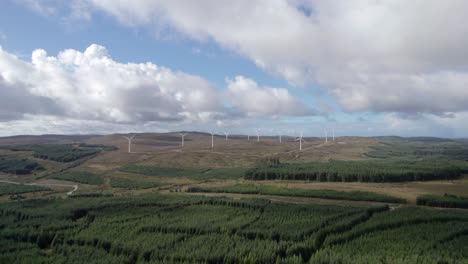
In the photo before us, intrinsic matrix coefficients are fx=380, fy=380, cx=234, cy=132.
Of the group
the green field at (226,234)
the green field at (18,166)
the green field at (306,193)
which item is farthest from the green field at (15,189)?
the green field at (18,166)

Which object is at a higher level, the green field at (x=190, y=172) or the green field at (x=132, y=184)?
the green field at (x=190, y=172)

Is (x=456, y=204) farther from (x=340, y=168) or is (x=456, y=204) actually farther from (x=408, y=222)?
(x=340, y=168)

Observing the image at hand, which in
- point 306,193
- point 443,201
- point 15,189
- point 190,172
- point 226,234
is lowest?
point 15,189

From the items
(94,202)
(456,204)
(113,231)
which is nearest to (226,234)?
(113,231)

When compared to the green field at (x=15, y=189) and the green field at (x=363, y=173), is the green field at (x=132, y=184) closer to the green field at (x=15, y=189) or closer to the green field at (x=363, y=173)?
the green field at (x=15, y=189)

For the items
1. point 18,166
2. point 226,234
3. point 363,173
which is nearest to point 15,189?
point 18,166

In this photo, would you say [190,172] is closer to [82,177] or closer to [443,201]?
[82,177]
